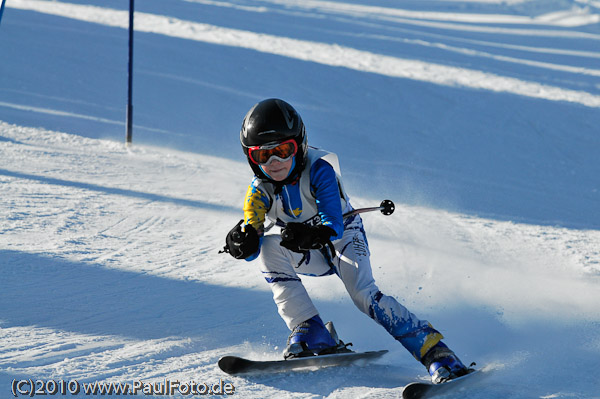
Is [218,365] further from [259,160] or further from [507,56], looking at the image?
[507,56]

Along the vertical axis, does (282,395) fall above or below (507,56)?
below

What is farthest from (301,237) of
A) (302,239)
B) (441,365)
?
(441,365)

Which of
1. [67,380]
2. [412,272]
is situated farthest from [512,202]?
[67,380]

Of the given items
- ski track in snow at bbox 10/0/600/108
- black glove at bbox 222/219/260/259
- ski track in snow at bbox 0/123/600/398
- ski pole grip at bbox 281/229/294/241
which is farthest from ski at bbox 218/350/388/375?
ski track in snow at bbox 10/0/600/108

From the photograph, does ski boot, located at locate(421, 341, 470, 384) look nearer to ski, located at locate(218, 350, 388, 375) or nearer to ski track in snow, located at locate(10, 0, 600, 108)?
ski, located at locate(218, 350, 388, 375)

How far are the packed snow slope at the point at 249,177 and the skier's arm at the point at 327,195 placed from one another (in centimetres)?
76

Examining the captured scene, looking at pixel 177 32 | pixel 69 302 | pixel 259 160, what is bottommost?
pixel 69 302

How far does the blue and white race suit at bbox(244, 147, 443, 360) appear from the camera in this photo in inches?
139

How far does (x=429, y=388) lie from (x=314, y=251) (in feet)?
3.33

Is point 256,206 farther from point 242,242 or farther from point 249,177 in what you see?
point 249,177

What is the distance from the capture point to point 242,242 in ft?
11.4

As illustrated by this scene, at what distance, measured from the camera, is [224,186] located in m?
7.21

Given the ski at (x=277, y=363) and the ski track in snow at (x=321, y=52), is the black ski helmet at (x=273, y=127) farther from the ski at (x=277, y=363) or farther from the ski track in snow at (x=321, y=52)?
the ski track in snow at (x=321, y=52)

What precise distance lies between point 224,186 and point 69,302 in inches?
122
